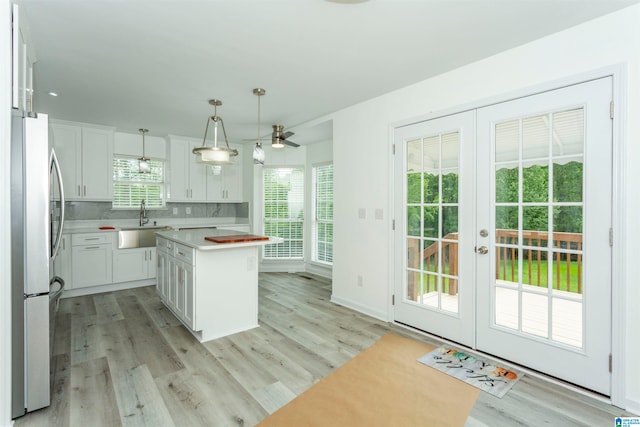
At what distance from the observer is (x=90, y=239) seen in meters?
4.38

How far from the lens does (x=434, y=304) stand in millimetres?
2969

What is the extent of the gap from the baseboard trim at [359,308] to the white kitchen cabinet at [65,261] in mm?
3721

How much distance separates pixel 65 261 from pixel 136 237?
3.02 ft

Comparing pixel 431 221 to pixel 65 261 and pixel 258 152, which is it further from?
pixel 65 261

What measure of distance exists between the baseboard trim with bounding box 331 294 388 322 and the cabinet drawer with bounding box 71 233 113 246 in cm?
349

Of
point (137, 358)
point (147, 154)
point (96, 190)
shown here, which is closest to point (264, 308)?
point (137, 358)

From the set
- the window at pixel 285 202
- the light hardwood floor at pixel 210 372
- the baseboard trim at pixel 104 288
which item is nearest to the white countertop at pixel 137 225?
the window at pixel 285 202

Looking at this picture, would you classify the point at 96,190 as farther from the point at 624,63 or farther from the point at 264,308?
the point at 624,63

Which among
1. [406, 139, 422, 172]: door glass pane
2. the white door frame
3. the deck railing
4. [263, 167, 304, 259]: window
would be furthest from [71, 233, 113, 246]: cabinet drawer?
the white door frame

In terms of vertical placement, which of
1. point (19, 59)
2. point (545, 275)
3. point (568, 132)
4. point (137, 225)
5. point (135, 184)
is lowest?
point (545, 275)

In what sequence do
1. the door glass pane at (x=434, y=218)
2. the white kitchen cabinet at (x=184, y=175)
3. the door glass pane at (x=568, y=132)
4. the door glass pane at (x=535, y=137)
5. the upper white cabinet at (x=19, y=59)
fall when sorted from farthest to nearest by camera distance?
the white kitchen cabinet at (x=184, y=175) → the door glass pane at (x=434, y=218) → the door glass pane at (x=535, y=137) → the door glass pane at (x=568, y=132) → the upper white cabinet at (x=19, y=59)

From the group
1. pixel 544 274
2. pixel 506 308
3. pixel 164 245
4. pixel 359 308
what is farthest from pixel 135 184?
pixel 544 274

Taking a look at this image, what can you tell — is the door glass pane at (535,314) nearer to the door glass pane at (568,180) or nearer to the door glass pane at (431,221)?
the door glass pane at (568,180)

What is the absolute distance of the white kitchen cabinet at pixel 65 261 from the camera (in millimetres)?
4125
